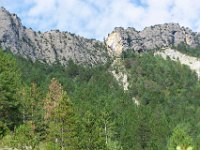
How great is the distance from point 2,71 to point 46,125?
1359 centimetres

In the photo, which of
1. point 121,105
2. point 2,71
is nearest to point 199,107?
point 121,105

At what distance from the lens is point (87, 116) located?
182ft

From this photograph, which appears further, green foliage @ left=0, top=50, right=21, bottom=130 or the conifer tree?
green foliage @ left=0, top=50, right=21, bottom=130

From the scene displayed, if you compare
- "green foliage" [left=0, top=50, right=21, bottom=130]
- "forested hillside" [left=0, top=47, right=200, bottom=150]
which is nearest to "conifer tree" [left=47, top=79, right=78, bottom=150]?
"forested hillside" [left=0, top=47, right=200, bottom=150]

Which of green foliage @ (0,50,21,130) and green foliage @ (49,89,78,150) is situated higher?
green foliage @ (0,50,21,130)

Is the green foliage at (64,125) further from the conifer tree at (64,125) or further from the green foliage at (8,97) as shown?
the green foliage at (8,97)

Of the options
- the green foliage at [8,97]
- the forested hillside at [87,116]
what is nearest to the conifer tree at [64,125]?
the forested hillside at [87,116]

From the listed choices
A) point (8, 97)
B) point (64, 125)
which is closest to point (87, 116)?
point (64, 125)

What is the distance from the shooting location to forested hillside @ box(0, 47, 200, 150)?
4806 cm

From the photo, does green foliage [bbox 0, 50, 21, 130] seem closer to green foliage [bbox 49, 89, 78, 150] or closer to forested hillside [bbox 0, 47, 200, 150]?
forested hillside [bbox 0, 47, 200, 150]

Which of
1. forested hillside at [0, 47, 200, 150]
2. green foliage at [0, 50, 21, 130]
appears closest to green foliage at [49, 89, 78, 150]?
forested hillside at [0, 47, 200, 150]

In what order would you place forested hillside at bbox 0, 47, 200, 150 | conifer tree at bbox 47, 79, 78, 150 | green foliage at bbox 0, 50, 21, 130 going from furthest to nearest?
green foliage at bbox 0, 50, 21, 130
forested hillside at bbox 0, 47, 200, 150
conifer tree at bbox 47, 79, 78, 150

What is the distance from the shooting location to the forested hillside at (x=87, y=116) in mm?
48062

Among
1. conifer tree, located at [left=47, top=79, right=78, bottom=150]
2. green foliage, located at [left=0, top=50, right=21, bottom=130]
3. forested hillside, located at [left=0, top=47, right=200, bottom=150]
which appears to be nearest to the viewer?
conifer tree, located at [left=47, top=79, right=78, bottom=150]
